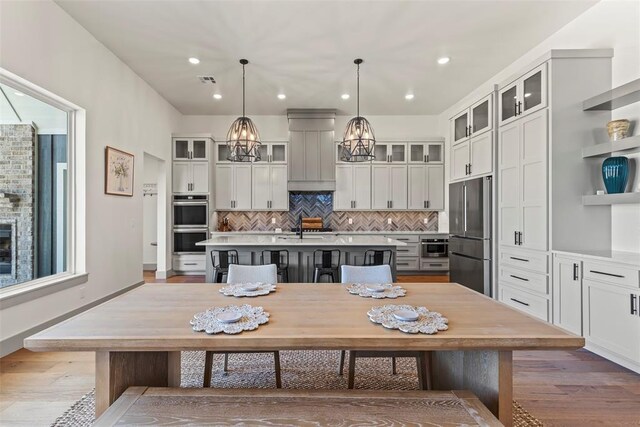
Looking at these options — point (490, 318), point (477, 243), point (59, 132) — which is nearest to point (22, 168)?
Result: point (59, 132)

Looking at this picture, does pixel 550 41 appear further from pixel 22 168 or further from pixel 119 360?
pixel 22 168

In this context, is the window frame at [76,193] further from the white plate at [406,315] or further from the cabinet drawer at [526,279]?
the cabinet drawer at [526,279]

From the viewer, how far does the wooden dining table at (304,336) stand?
1.14 meters

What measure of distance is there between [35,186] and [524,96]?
517 centimetres

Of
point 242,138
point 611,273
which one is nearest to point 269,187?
point 242,138

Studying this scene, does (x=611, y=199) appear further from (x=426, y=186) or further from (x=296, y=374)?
(x=426, y=186)

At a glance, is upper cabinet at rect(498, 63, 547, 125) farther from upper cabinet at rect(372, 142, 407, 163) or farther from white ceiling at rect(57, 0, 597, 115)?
upper cabinet at rect(372, 142, 407, 163)

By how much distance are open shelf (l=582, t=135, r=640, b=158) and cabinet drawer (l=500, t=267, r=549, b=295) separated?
1.25 metres

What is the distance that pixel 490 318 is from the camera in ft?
4.50

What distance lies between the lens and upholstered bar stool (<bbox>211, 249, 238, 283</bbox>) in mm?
3773

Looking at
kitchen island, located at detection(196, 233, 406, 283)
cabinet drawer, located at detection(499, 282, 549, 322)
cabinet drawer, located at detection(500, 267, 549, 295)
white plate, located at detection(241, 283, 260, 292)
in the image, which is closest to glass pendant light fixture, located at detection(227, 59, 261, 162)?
kitchen island, located at detection(196, 233, 406, 283)

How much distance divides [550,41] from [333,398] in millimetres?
4434

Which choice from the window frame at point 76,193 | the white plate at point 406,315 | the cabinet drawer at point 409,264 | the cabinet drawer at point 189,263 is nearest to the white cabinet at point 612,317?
the white plate at point 406,315

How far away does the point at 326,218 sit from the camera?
6.41 meters
